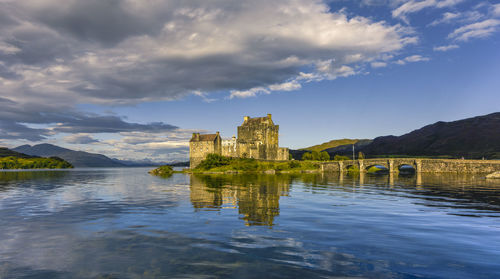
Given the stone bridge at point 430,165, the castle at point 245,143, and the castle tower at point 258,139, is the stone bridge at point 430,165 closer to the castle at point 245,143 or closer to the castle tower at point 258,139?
the castle tower at point 258,139

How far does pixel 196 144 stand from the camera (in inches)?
5325

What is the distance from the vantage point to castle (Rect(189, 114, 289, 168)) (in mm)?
134325

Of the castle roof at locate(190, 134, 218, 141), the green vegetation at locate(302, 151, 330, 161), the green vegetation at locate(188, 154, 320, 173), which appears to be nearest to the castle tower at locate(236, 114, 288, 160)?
the green vegetation at locate(188, 154, 320, 173)

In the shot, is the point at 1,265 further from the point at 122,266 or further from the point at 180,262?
the point at 180,262

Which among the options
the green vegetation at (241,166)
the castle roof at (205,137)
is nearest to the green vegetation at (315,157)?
the green vegetation at (241,166)

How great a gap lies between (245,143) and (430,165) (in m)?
83.6

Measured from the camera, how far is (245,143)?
140250 millimetres

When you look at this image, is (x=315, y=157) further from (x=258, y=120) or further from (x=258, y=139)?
(x=258, y=120)

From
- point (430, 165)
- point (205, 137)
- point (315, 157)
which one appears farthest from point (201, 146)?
point (430, 165)

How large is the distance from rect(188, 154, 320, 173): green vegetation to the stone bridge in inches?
719

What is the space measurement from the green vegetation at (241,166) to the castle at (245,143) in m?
7.86

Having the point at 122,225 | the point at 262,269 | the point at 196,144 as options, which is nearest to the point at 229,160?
the point at 196,144

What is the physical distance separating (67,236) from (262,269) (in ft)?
38.8

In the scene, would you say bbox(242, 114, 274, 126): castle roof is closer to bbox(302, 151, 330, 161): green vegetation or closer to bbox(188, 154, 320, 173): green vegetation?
bbox(188, 154, 320, 173): green vegetation
